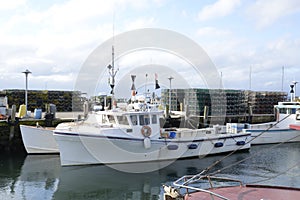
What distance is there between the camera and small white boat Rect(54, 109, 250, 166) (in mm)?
14188

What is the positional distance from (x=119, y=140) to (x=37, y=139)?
16.8ft

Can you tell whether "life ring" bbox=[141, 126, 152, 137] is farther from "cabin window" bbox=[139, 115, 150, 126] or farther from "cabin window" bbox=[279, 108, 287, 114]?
"cabin window" bbox=[279, 108, 287, 114]

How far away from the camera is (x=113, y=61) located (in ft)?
52.8

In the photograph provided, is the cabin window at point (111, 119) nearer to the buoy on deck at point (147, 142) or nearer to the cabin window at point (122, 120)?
the cabin window at point (122, 120)

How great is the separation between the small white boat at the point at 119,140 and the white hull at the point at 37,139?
81.7 inches

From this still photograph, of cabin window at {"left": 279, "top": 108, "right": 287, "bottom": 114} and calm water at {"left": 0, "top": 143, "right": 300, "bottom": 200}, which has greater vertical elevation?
cabin window at {"left": 279, "top": 108, "right": 287, "bottom": 114}

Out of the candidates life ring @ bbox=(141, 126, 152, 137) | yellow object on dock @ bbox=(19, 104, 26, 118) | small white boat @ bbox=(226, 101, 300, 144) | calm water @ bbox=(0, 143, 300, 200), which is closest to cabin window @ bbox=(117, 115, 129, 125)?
life ring @ bbox=(141, 126, 152, 137)

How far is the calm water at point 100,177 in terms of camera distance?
1141 cm

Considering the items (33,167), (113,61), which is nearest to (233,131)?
(113,61)

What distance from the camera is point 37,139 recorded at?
17.0 metres

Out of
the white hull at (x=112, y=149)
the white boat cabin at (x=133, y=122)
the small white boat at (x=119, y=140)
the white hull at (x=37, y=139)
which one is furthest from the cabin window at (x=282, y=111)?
the white hull at (x=37, y=139)

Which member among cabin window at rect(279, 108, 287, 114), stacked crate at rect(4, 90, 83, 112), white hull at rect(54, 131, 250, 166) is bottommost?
white hull at rect(54, 131, 250, 166)

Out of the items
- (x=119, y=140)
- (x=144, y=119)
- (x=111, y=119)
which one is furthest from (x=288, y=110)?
(x=119, y=140)

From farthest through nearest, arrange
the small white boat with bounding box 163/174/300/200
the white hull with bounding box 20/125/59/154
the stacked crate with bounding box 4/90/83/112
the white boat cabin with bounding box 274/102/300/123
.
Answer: the stacked crate with bounding box 4/90/83/112 → the white boat cabin with bounding box 274/102/300/123 → the white hull with bounding box 20/125/59/154 → the small white boat with bounding box 163/174/300/200
